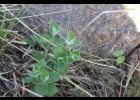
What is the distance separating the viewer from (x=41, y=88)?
1.42m

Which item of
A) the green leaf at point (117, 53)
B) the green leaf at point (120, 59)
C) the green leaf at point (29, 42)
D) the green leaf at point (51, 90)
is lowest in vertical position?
the green leaf at point (51, 90)

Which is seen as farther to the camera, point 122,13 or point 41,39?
point 122,13

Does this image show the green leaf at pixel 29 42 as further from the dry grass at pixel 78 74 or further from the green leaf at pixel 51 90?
the green leaf at pixel 51 90

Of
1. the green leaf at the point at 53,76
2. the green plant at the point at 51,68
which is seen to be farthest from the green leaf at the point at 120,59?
the green leaf at the point at 53,76

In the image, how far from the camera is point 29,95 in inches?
57.6

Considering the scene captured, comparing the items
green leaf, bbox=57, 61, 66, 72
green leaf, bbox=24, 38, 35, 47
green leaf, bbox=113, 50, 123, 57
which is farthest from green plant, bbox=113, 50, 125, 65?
green leaf, bbox=24, 38, 35, 47

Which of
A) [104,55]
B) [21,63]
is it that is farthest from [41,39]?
[104,55]

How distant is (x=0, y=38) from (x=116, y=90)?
0.88 meters

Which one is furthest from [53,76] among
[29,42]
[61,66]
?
[29,42]

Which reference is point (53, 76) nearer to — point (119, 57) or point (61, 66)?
point (61, 66)

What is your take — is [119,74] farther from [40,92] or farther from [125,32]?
[40,92]

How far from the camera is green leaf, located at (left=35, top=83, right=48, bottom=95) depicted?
140cm

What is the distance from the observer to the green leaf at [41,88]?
4.61 feet

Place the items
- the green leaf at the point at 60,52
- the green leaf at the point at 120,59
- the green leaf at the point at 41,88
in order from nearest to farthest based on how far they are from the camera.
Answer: the green leaf at the point at 41,88 < the green leaf at the point at 60,52 < the green leaf at the point at 120,59
